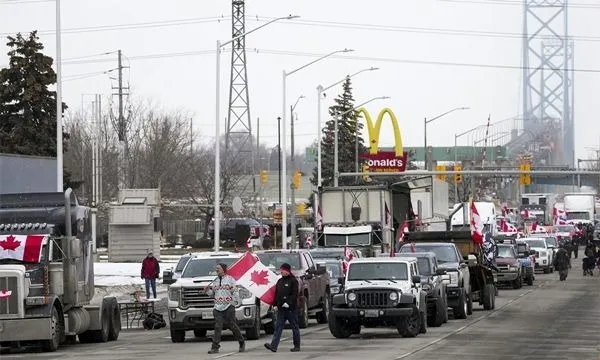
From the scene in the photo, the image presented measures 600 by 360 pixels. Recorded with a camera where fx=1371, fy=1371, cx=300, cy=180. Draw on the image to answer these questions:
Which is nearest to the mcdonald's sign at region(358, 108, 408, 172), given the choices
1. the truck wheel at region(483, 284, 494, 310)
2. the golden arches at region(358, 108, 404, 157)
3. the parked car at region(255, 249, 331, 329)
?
the golden arches at region(358, 108, 404, 157)

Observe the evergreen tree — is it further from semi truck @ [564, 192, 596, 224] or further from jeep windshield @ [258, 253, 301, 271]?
semi truck @ [564, 192, 596, 224]

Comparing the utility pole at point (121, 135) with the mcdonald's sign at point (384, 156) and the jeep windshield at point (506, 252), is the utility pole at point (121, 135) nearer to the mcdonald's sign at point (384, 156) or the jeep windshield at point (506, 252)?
the mcdonald's sign at point (384, 156)

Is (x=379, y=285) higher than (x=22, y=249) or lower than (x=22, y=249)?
lower

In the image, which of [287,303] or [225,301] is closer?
[287,303]

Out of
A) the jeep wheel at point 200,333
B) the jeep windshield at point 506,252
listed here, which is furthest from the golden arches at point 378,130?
the jeep wheel at point 200,333

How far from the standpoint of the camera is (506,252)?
56125mm

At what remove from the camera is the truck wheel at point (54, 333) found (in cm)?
2700

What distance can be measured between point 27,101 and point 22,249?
37344 millimetres

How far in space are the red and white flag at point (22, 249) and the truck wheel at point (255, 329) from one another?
4782mm

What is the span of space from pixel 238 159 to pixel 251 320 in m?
81.8

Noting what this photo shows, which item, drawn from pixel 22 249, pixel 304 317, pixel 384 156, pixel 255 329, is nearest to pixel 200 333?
pixel 255 329

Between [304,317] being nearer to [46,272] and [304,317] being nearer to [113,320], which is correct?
[113,320]

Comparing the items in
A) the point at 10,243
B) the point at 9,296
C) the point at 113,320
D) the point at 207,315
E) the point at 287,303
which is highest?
the point at 10,243

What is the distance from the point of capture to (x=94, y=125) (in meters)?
104
